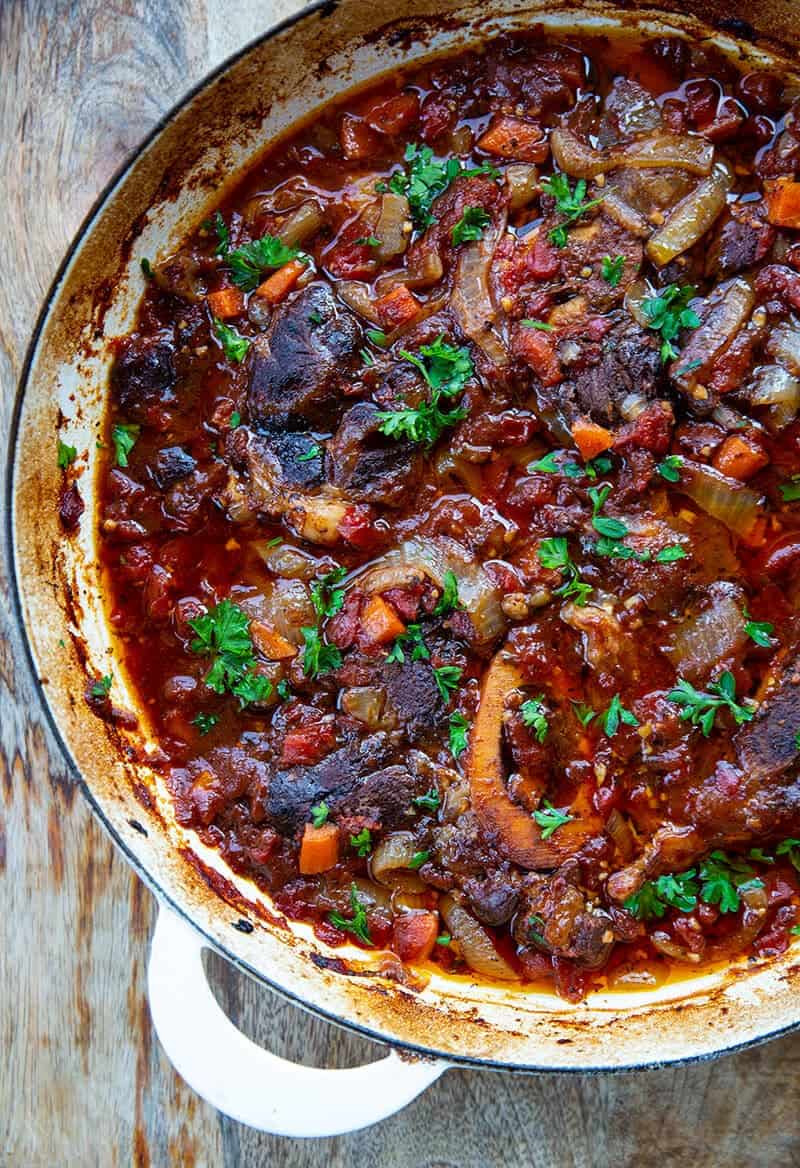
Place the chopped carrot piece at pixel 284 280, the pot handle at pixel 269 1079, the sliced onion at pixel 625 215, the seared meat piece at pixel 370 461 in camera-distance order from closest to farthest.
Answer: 1. the pot handle at pixel 269 1079
2. the sliced onion at pixel 625 215
3. the seared meat piece at pixel 370 461
4. the chopped carrot piece at pixel 284 280

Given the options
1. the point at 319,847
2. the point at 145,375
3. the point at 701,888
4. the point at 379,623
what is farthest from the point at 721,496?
the point at 145,375

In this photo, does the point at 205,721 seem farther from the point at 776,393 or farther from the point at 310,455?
the point at 776,393

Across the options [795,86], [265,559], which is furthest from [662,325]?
[265,559]

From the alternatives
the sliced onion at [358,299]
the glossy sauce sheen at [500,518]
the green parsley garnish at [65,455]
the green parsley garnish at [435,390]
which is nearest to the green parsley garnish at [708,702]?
the glossy sauce sheen at [500,518]

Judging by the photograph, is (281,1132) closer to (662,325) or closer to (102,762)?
(102,762)

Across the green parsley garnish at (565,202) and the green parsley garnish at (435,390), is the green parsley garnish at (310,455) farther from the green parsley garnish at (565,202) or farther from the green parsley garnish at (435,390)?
the green parsley garnish at (565,202)

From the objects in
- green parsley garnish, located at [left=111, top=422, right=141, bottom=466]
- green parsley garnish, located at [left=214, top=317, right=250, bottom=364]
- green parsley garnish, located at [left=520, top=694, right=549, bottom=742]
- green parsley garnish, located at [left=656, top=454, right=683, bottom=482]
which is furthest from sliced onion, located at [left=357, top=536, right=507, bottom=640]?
green parsley garnish, located at [left=111, top=422, right=141, bottom=466]

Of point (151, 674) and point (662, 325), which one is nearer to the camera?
point (662, 325)
